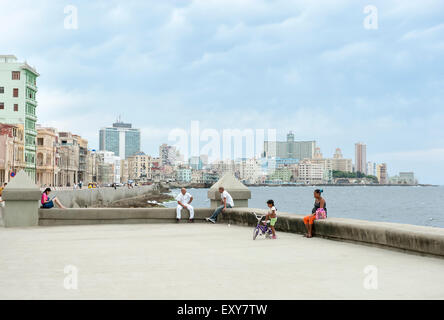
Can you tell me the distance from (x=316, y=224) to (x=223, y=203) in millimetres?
6042

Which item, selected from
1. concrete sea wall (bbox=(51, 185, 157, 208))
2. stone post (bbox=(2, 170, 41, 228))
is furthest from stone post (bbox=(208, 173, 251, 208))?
concrete sea wall (bbox=(51, 185, 157, 208))

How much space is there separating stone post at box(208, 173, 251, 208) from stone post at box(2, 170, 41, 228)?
5.96 metres

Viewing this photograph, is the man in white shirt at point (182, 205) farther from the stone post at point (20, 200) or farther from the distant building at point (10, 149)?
the distant building at point (10, 149)

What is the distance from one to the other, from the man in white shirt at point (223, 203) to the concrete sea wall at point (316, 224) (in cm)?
23

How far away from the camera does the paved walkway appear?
666cm

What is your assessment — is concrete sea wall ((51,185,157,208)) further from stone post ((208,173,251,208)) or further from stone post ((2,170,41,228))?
stone post ((2,170,41,228))

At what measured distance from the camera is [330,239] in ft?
42.3

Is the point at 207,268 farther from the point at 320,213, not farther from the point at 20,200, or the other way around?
the point at 20,200

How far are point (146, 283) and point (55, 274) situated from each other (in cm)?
161

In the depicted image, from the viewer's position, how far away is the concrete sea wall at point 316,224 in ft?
32.4

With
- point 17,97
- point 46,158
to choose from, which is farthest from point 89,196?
point 46,158

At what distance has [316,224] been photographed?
531 inches

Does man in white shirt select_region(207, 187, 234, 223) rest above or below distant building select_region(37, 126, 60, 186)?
below
